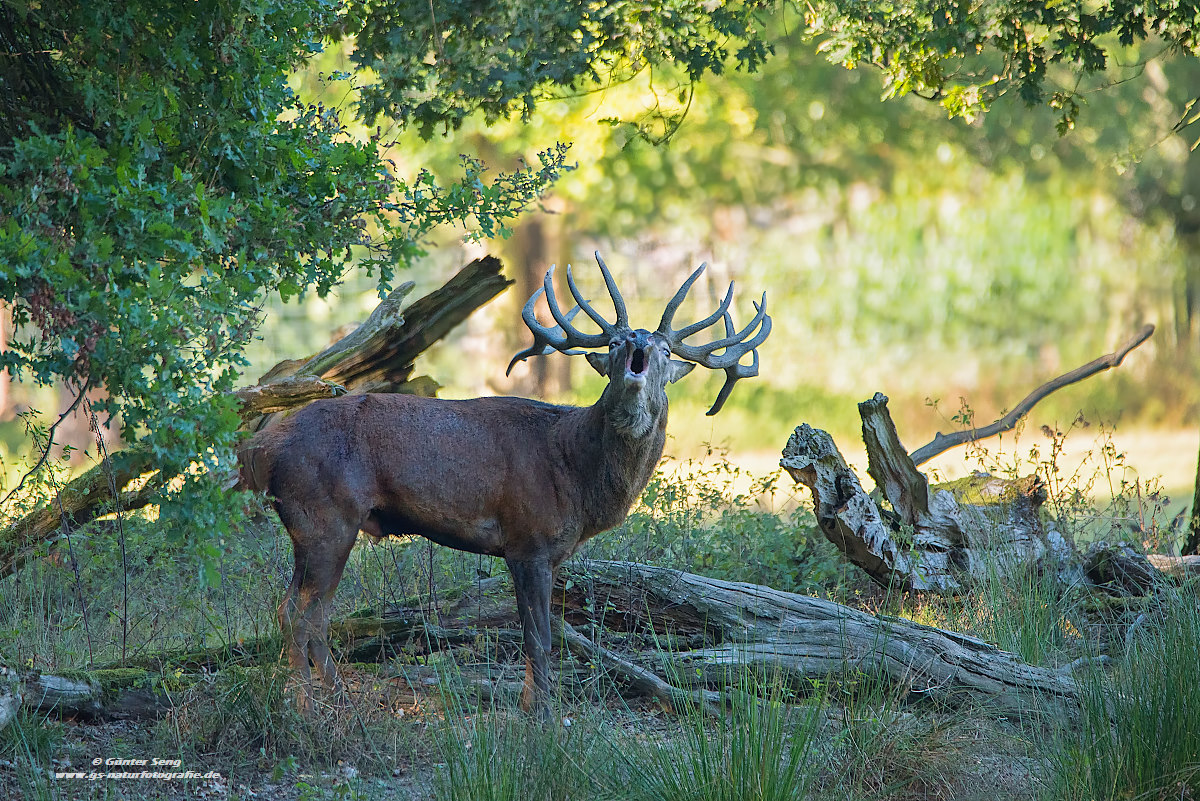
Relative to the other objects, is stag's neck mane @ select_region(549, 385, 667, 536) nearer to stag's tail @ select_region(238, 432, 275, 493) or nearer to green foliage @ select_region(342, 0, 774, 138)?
stag's tail @ select_region(238, 432, 275, 493)

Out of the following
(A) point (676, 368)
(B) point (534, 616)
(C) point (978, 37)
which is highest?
(C) point (978, 37)

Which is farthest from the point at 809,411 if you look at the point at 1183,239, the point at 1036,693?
the point at 1036,693

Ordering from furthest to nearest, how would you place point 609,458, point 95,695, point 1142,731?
1. point 609,458
2. point 95,695
3. point 1142,731

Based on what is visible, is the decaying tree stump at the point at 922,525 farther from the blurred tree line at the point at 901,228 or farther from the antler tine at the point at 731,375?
the blurred tree line at the point at 901,228

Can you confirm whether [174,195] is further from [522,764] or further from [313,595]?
[522,764]

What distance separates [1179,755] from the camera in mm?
4785

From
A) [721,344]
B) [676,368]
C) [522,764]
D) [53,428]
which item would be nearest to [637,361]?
[676,368]

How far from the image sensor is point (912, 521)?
8.27m

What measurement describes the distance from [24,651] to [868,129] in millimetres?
16385

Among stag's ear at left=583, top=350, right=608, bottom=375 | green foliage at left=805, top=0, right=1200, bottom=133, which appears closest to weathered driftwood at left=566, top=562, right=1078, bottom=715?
stag's ear at left=583, top=350, right=608, bottom=375

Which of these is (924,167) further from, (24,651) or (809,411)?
(24,651)

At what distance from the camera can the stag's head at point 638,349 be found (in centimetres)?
614

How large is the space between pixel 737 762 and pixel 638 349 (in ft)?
7.73

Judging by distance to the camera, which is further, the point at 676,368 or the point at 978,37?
the point at 978,37
